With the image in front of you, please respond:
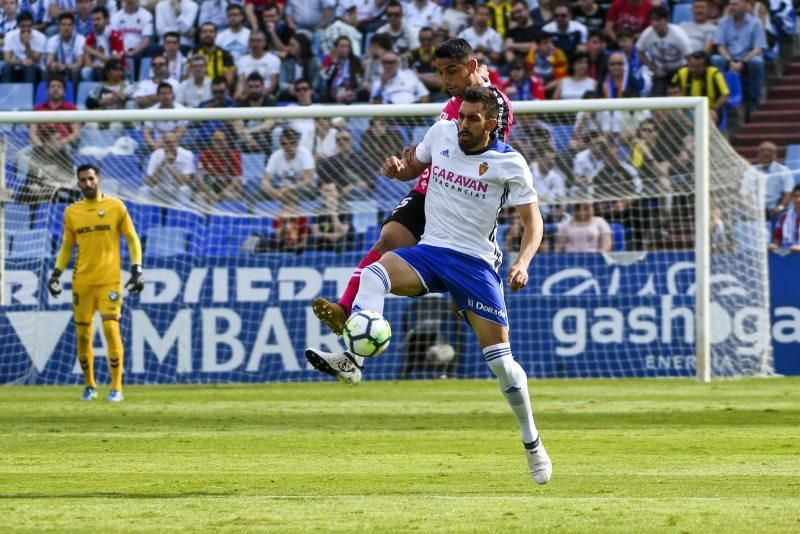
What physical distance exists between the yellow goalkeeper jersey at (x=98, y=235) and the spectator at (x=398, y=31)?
825 centimetres

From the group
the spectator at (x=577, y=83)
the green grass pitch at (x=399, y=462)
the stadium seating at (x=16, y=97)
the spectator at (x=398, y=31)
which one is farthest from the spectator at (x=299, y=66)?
the green grass pitch at (x=399, y=462)

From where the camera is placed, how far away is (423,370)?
18984 millimetres

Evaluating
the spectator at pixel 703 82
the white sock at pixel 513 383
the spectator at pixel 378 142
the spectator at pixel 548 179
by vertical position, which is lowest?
the white sock at pixel 513 383

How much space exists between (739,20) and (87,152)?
1024 cm

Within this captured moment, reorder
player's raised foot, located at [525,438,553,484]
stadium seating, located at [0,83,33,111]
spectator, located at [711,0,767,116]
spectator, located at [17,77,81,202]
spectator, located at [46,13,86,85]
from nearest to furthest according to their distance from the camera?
player's raised foot, located at [525,438,553,484] → spectator, located at [17,77,81,202] → spectator, located at [711,0,767,116] → stadium seating, located at [0,83,33,111] → spectator, located at [46,13,86,85]

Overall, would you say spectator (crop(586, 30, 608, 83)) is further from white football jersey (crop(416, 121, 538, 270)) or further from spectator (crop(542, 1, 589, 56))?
white football jersey (crop(416, 121, 538, 270))

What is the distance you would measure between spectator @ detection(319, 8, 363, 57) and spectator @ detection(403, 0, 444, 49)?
89cm

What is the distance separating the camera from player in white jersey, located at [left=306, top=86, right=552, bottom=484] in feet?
27.1

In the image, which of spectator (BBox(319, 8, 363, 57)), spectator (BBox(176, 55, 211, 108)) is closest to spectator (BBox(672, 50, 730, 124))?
spectator (BBox(319, 8, 363, 57))

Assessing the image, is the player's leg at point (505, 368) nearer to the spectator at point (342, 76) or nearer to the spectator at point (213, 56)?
the spectator at point (342, 76)

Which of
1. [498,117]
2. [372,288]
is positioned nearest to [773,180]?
[498,117]

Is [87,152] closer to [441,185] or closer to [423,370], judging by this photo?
[423,370]

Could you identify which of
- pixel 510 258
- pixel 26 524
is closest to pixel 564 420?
pixel 510 258

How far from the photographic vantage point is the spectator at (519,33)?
74.2ft
